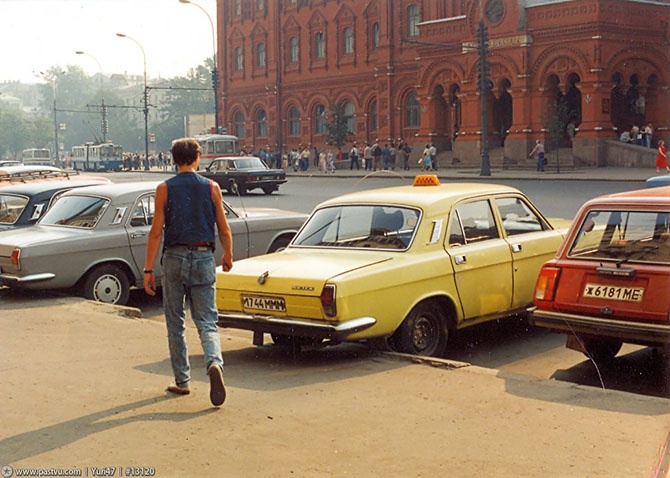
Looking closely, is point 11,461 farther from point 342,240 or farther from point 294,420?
point 342,240

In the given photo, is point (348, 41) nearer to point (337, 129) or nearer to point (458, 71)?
point (337, 129)

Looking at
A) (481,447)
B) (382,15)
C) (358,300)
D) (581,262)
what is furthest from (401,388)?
(382,15)

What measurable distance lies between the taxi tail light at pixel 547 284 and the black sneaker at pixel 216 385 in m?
2.95

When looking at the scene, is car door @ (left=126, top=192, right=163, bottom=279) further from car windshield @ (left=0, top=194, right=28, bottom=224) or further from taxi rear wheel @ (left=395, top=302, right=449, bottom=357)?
taxi rear wheel @ (left=395, top=302, right=449, bottom=357)

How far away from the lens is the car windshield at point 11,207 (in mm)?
13586

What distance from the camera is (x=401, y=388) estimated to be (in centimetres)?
673

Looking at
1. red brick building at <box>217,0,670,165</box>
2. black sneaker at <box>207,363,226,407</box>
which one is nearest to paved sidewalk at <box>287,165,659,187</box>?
red brick building at <box>217,0,670,165</box>

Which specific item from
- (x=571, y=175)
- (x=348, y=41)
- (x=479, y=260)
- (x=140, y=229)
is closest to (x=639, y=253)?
(x=479, y=260)

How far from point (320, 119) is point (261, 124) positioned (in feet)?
27.4

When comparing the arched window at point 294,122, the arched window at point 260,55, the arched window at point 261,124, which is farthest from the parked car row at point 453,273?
the arched window at point 260,55

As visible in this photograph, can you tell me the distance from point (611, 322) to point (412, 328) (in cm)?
163

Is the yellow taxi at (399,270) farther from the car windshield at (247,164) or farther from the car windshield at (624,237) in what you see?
the car windshield at (247,164)

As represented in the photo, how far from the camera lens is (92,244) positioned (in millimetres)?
11086

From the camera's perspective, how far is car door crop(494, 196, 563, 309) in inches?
352
